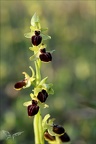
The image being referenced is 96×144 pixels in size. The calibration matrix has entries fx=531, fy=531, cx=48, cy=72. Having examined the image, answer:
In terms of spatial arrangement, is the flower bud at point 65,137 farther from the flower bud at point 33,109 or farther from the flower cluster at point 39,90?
the flower bud at point 33,109

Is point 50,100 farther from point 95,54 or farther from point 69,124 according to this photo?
point 95,54

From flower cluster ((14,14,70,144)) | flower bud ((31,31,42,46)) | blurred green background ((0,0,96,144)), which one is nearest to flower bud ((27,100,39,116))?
flower cluster ((14,14,70,144))

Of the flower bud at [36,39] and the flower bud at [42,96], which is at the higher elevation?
the flower bud at [36,39]

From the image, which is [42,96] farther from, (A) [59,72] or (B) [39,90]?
(A) [59,72]

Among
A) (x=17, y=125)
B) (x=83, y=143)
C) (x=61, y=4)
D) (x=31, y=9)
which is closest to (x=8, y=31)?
(x=31, y=9)

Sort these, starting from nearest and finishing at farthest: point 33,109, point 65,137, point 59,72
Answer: point 33,109, point 65,137, point 59,72

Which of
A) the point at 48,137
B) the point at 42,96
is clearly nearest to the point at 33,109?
the point at 42,96

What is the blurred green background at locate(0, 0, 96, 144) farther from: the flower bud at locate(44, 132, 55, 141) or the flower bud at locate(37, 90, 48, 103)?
the flower bud at locate(37, 90, 48, 103)

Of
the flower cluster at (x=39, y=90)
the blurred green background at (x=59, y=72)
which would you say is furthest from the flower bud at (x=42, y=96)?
the blurred green background at (x=59, y=72)
